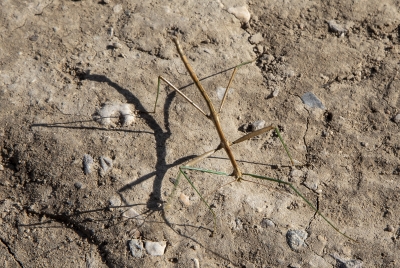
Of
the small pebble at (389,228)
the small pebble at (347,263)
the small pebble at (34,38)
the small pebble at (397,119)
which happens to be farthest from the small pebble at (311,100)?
the small pebble at (34,38)

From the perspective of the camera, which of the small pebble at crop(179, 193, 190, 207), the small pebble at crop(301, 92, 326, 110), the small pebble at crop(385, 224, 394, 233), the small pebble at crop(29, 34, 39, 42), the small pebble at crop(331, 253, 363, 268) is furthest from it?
the small pebble at crop(29, 34, 39, 42)

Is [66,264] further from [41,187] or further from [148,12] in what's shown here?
[148,12]

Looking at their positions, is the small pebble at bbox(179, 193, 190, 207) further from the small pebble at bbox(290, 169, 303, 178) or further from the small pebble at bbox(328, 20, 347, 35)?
the small pebble at bbox(328, 20, 347, 35)

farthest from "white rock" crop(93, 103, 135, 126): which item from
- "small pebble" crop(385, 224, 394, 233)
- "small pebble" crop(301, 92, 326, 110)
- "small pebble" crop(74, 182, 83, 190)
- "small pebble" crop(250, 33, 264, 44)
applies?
"small pebble" crop(385, 224, 394, 233)

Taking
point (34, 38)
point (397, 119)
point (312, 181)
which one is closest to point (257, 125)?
point (312, 181)

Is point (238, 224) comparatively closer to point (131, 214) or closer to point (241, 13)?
A: point (131, 214)

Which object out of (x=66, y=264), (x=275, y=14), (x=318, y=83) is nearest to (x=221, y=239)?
(x=66, y=264)
